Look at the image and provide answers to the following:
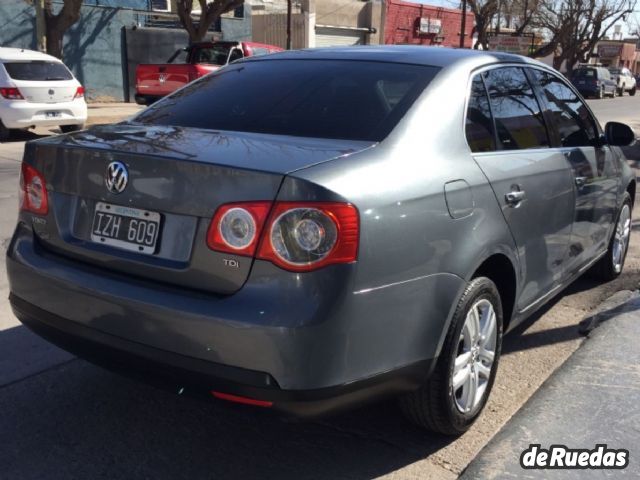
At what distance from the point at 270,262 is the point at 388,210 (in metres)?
0.49

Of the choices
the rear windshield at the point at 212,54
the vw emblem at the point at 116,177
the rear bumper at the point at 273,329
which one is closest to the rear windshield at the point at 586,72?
the rear windshield at the point at 212,54

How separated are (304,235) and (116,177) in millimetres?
850

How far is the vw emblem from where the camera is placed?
2.77m

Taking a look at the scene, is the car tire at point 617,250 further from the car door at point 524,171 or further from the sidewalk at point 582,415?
the car door at point 524,171

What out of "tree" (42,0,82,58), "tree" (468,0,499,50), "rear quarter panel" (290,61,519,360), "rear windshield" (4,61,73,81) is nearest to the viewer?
"rear quarter panel" (290,61,519,360)

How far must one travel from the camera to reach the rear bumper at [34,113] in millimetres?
12891

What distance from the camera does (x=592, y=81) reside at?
39.8 meters

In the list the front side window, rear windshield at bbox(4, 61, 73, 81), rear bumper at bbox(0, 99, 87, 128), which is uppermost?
the front side window

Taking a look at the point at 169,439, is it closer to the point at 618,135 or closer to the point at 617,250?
the point at 618,135

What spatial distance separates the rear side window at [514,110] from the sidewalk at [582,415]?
4.23ft

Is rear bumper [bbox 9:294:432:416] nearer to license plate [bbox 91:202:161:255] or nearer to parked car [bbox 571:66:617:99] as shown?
license plate [bbox 91:202:161:255]

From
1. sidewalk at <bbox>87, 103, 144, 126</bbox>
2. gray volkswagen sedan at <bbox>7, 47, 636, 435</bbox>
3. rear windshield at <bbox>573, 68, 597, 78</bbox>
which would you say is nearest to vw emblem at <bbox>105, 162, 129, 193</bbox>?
gray volkswagen sedan at <bbox>7, 47, 636, 435</bbox>

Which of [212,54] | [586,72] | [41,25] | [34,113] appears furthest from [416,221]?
[586,72]

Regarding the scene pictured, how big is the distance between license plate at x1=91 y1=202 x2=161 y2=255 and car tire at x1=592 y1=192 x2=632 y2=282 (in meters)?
3.93
